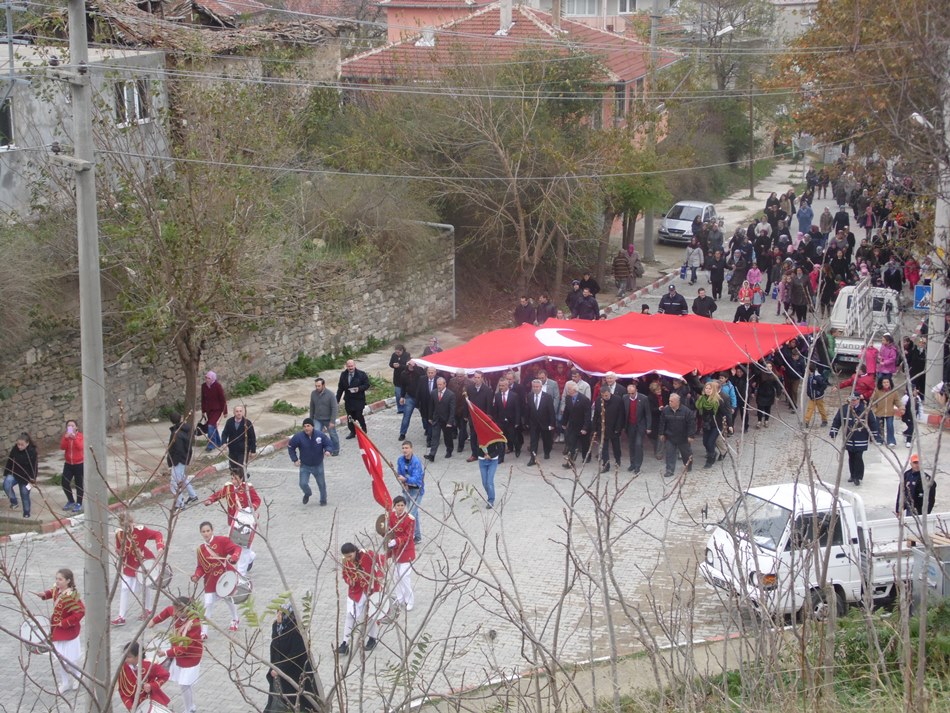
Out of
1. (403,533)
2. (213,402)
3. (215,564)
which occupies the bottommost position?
(213,402)

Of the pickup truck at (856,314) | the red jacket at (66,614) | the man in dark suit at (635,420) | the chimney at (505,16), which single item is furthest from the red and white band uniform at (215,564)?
the chimney at (505,16)

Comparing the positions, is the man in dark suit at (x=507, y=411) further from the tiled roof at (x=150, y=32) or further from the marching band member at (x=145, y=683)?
the marching band member at (x=145, y=683)

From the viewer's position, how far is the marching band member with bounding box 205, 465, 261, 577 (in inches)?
478

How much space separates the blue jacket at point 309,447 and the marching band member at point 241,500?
2.03 meters

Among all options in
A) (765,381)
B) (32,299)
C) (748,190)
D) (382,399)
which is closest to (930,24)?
(765,381)

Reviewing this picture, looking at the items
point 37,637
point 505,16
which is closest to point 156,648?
point 37,637

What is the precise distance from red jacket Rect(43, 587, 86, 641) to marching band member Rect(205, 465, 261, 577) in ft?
5.30

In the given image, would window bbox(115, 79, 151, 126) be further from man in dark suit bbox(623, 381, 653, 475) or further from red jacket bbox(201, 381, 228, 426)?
man in dark suit bbox(623, 381, 653, 475)

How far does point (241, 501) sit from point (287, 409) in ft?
29.6

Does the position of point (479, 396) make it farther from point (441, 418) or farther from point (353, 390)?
point (353, 390)

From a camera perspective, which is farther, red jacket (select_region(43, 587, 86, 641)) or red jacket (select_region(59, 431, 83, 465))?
red jacket (select_region(59, 431, 83, 465))

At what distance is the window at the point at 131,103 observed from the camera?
19.3 m

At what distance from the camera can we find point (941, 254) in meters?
19.7

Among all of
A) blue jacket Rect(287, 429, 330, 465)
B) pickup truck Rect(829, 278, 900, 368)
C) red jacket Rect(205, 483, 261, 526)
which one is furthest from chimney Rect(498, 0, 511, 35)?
red jacket Rect(205, 483, 261, 526)
